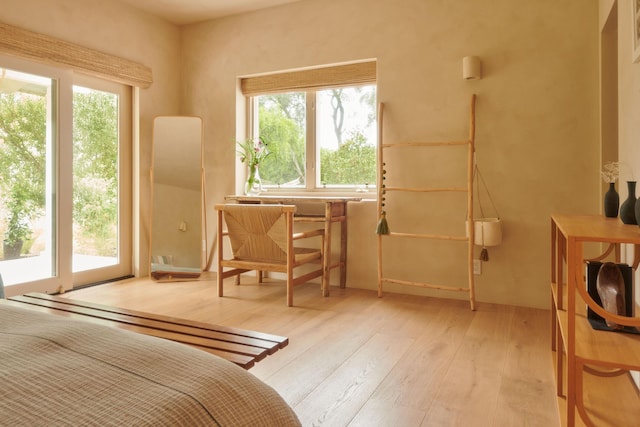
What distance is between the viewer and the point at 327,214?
3.46 metres

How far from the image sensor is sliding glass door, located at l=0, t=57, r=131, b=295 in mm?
3260

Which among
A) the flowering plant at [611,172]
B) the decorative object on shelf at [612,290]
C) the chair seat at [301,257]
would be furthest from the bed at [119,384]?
the chair seat at [301,257]

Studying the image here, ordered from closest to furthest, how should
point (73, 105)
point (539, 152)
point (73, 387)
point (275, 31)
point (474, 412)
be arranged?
1. point (73, 387)
2. point (474, 412)
3. point (539, 152)
4. point (73, 105)
5. point (275, 31)

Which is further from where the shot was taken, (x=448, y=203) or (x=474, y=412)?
(x=448, y=203)

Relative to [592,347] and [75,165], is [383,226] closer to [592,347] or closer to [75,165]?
[592,347]

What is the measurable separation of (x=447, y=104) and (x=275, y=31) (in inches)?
69.4

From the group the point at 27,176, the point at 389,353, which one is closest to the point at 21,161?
the point at 27,176

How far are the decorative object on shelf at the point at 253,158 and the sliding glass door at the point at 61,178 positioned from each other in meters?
1.09

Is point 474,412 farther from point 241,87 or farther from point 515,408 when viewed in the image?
point 241,87

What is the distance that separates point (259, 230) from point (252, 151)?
1205mm

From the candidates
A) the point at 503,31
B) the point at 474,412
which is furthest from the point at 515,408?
the point at 503,31

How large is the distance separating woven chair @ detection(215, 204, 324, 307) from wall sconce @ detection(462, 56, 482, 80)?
1.59 m

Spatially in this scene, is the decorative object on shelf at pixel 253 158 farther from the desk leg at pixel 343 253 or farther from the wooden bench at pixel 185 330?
the wooden bench at pixel 185 330

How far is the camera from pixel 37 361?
79 centimetres
